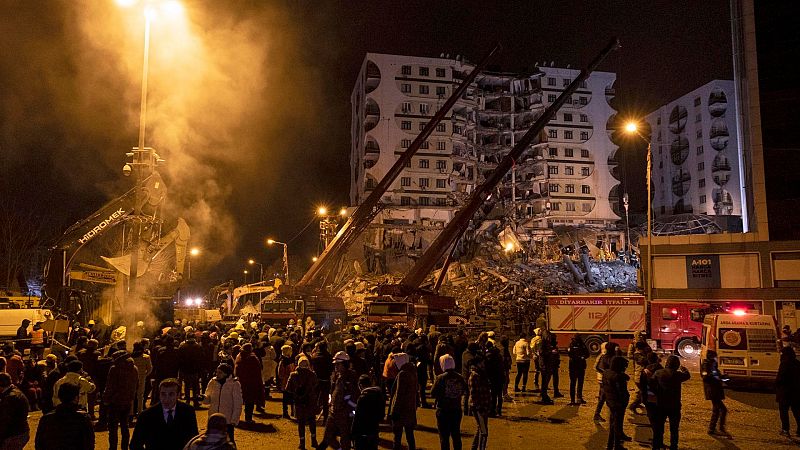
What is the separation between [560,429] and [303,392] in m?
5.33

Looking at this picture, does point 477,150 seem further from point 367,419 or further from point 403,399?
point 367,419

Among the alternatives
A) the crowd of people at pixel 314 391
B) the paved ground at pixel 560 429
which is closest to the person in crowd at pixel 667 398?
the crowd of people at pixel 314 391

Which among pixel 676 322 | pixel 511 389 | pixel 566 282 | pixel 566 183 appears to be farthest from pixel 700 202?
pixel 511 389

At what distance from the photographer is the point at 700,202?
283 feet

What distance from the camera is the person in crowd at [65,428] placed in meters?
5.32

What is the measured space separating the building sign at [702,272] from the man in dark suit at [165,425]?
111 ft

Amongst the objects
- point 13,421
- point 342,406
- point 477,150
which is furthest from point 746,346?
point 477,150

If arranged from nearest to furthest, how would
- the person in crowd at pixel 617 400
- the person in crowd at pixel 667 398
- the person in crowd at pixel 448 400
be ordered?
the person in crowd at pixel 448 400 < the person in crowd at pixel 667 398 < the person in crowd at pixel 617 400

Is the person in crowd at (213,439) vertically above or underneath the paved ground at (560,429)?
above

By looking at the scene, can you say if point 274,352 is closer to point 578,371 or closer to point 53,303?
point 578,371

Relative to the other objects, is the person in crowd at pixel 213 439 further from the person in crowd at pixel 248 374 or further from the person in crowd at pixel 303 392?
the person in crowd at pixel 248 374

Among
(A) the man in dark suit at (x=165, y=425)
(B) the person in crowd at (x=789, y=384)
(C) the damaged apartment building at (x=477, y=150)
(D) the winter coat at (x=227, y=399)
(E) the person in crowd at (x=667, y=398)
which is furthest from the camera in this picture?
A: (C) the damaged apartment building at (x=477, y=150)

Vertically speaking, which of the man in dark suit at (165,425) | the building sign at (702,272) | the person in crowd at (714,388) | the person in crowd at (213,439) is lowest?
the person in crowd at (714,388)

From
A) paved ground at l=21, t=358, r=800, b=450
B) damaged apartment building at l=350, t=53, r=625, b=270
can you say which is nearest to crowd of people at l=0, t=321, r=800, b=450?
paved ground at l=21, t=358, r=800, b=450
